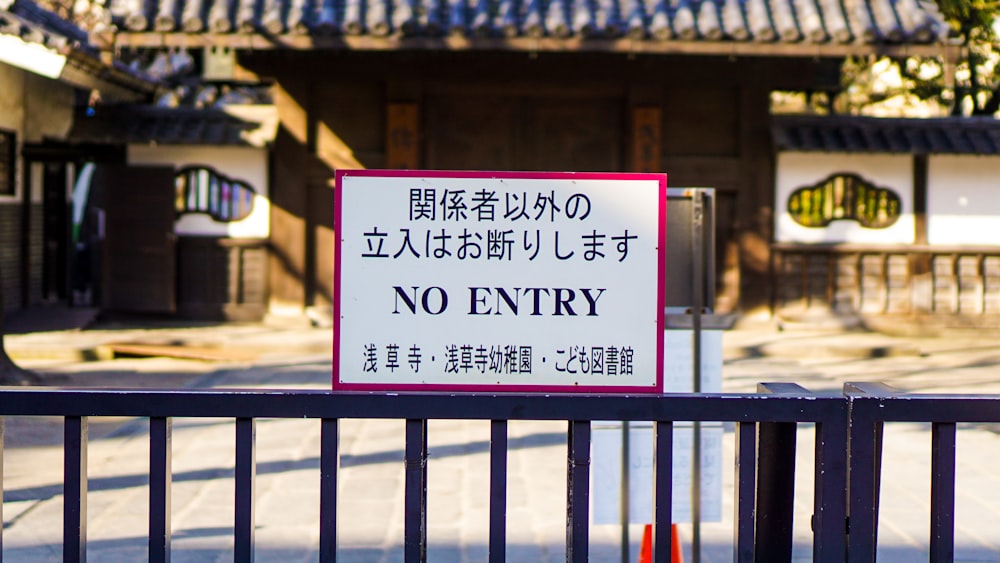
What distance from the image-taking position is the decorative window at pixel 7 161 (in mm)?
14008

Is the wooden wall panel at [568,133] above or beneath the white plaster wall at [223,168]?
above

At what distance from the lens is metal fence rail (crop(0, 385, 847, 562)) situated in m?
2.96

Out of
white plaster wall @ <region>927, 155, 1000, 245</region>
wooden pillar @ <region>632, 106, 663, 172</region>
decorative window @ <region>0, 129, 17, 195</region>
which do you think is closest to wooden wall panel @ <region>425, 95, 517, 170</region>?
wooden pillar @ <region>632, 106, 663, 172</region>

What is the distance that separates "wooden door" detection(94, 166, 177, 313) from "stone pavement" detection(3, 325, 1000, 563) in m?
2.79

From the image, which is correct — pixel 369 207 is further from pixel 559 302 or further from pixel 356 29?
pixel 356 29

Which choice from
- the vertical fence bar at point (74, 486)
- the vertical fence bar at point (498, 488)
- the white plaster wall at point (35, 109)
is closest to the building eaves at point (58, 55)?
the white plaster wall at point (35, 109)

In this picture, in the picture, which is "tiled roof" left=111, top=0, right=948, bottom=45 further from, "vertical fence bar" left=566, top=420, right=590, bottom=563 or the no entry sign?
"vertical fence bar" left=566, top=420, right=590, bottom=563

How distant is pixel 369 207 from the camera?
3.13 metres

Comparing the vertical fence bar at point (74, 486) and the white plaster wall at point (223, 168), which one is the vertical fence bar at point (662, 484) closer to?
the vertical fence bar at point (74, 486)

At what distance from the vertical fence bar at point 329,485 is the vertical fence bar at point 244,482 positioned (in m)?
0.18

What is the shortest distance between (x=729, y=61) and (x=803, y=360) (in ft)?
11.2

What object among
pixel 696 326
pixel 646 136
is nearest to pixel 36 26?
pixel 646 136

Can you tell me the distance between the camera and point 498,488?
9.78 feet

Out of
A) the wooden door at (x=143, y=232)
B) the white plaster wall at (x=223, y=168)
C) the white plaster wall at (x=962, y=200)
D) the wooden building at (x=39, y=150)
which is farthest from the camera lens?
the white plaster wall at (x=962, y=200)
